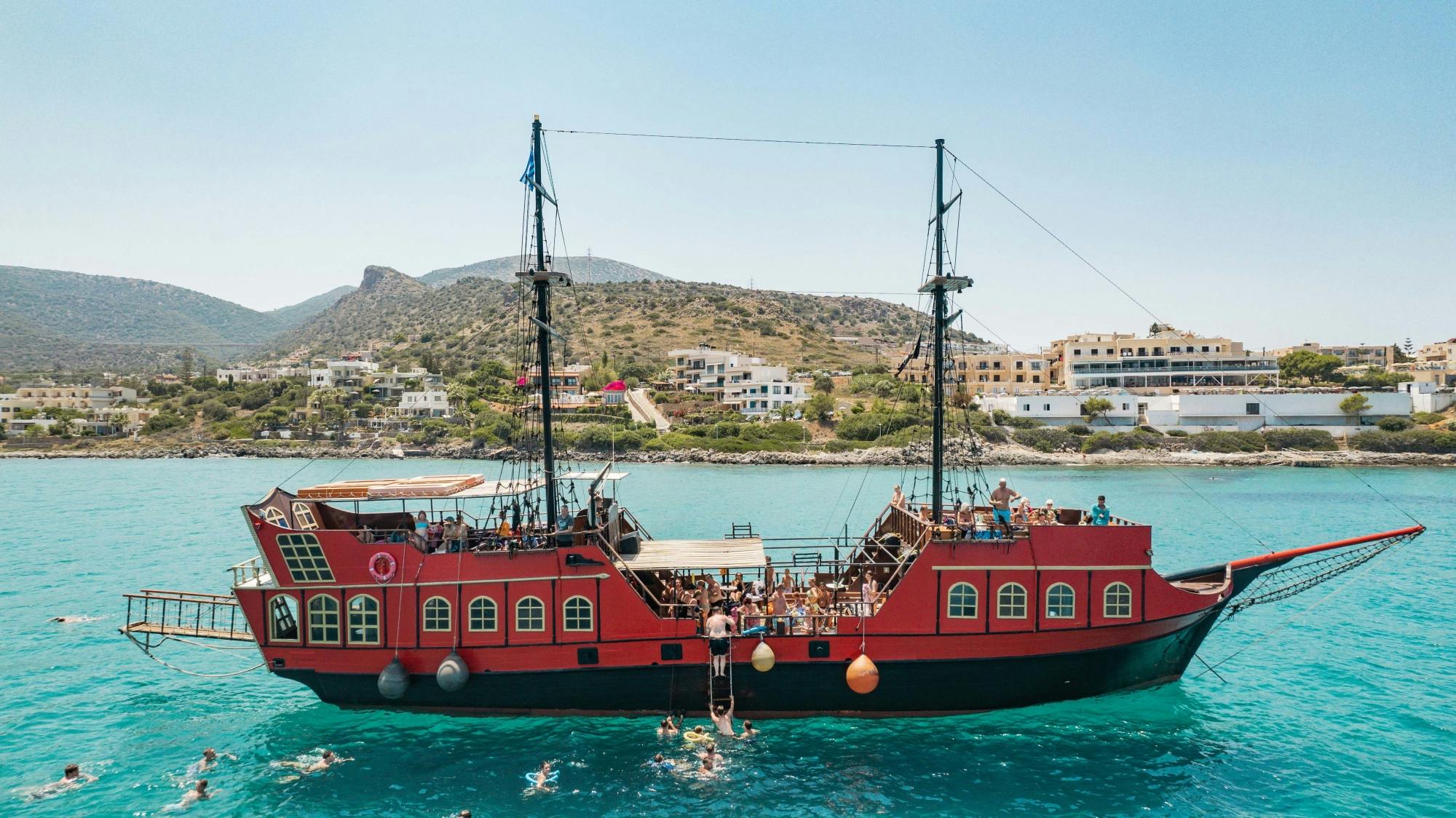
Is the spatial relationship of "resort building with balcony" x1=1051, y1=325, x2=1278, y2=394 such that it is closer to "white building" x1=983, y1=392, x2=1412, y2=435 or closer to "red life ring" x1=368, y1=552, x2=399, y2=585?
"white building" x1=983, y1=392, x2=1412, y2=435

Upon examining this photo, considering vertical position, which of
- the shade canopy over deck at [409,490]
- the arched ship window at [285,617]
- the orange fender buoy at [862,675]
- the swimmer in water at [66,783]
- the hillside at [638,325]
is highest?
the hillside at [638,325]

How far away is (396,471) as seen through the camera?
203 feet

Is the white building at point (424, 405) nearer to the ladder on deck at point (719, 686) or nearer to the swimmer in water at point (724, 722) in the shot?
the ladder on deck at point (719, 686)

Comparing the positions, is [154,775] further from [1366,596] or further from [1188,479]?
[1188,479]

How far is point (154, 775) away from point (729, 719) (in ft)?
30.7

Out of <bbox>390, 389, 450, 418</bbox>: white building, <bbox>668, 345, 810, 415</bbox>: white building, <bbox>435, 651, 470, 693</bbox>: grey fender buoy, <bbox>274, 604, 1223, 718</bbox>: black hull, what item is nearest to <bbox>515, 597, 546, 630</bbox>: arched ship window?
<bbox>274, 604, 1223, 718</bbox>: black hull

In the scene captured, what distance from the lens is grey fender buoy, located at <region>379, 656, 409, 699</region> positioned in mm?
14531

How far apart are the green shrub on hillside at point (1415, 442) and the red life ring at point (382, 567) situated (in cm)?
7678

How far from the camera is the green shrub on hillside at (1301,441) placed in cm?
6838

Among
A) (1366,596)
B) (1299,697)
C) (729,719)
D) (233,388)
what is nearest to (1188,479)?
(1366,596)

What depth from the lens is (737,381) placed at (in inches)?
3578

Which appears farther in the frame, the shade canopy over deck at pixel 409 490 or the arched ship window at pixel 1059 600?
the shade canopy over deck at pixel 409 490

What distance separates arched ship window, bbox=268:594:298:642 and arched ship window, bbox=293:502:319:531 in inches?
52.0

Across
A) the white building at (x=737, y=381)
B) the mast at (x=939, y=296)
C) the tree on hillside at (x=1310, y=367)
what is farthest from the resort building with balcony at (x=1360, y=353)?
the mast at (x=939, y=296)
